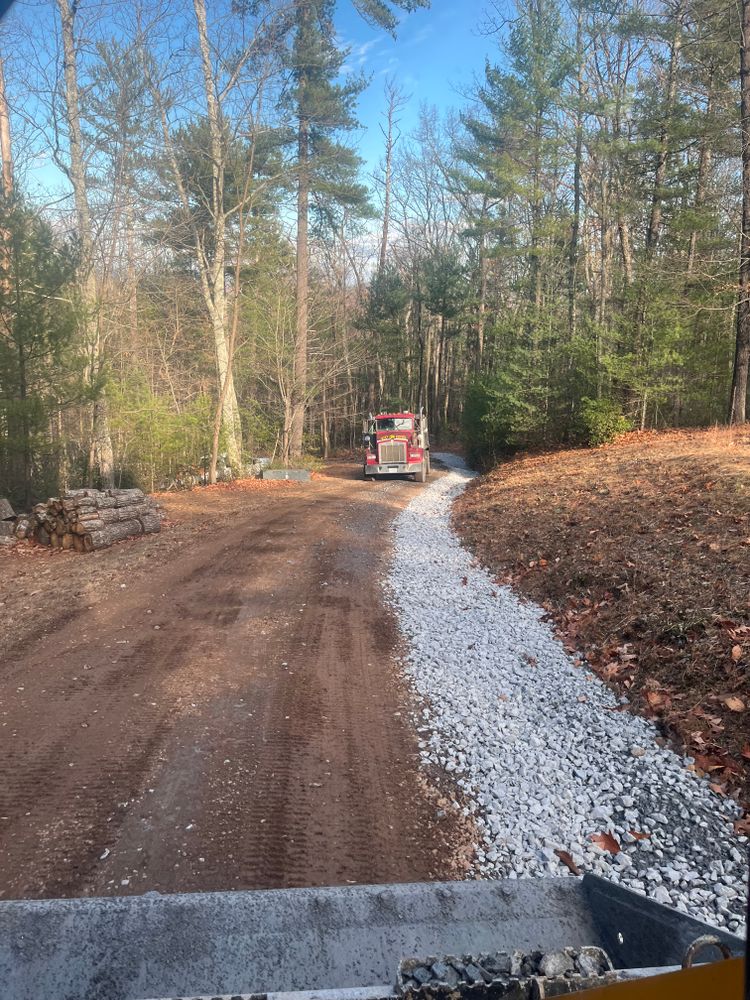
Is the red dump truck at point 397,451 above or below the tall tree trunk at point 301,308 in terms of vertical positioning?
below

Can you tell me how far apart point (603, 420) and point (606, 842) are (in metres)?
17.4

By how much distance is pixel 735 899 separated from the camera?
2689 millimetres

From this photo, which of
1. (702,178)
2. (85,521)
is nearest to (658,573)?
(85,521)

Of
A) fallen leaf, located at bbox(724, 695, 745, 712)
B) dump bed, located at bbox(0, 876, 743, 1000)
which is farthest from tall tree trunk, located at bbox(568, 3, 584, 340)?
dump bed, located at bbox(0, 876, 743, 1000)

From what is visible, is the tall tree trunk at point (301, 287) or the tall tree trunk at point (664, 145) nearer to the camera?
the tall tree trunk at point (664, 145)

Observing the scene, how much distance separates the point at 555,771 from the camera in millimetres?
3752

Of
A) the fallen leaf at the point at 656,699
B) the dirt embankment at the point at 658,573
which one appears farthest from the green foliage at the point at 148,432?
the fallen leaf at the point at 656,699

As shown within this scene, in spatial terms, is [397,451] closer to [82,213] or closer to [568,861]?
[82,213]

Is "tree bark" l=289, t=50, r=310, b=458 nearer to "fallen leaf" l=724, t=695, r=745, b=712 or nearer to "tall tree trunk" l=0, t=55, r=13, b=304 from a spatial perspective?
"tall tree trunk" l=0, t=55, r=13, b=304

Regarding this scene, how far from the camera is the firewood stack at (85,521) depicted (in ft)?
32.4

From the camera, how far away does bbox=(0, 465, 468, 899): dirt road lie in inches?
117

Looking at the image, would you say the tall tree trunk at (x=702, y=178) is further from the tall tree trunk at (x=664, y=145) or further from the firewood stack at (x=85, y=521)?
the firewood stack at (x=85, y=521)

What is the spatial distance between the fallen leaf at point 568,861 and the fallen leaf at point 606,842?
207mm

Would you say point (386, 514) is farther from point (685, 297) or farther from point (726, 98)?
point (726, 98)
